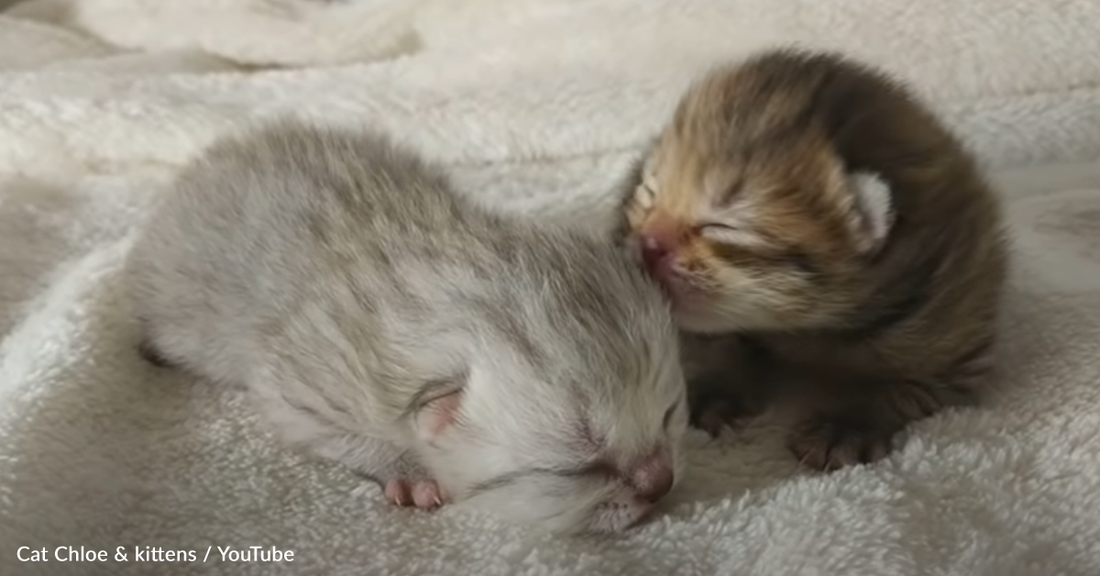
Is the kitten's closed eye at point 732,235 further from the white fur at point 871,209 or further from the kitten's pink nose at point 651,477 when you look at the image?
the kitten's pink nose at point 651,477

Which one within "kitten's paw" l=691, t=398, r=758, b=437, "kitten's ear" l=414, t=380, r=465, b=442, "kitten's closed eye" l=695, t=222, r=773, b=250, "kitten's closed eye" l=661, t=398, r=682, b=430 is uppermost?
"kitten's closed eye" l=695, t=222, r=773, b=250

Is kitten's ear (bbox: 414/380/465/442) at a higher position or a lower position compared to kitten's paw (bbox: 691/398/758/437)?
higher

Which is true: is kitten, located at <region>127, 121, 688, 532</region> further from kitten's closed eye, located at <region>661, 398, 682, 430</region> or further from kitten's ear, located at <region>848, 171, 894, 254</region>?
kitten's ear, located at <region>848, 171, 894, 254</region>

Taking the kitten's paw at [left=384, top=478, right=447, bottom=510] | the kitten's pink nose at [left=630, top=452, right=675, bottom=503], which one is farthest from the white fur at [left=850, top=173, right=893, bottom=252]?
the kitten's paw at [left=384, top=478, right=447, bottom=510]

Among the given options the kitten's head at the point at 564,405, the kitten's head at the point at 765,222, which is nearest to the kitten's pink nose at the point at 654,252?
the kitten's head at the point at 765,222

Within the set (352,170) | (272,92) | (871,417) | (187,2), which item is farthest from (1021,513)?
(187,2)

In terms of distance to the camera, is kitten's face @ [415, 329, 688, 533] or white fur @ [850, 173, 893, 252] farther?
white fur @ [850, 173, 893, 252]

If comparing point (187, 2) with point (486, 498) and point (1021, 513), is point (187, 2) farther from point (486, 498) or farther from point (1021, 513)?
point (1021, 513)

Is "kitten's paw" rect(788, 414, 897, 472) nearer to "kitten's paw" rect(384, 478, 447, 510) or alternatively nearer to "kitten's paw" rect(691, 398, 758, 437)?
"kitten's paw" rect(691, 398, 758, 437)
